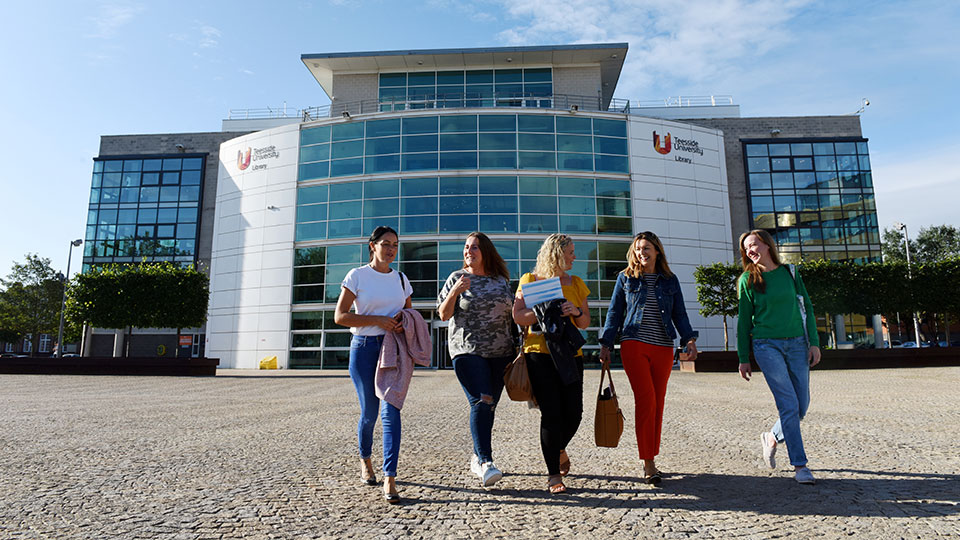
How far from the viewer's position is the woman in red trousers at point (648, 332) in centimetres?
388

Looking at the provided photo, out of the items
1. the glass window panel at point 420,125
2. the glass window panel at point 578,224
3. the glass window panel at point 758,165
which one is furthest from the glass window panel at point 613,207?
the glass window panel at point 758,165

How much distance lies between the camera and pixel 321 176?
94.2 feet

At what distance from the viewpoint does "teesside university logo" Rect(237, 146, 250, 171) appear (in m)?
31.1

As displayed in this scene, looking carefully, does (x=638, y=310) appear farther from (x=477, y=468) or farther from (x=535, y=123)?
(x=535, y=123)

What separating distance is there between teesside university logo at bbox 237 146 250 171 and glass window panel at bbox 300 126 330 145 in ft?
12.6

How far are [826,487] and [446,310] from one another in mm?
2726

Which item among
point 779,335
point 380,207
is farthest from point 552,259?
point 380,207

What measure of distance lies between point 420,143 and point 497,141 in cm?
384

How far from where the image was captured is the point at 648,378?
3.94 metres

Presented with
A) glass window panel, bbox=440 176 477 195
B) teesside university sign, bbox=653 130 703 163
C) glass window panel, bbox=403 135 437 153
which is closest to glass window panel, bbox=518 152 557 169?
glass window panel, bbox=440 176 477 195

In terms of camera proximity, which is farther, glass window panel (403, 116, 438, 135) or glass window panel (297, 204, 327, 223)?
glass window panel (297, 204, 327, 223)

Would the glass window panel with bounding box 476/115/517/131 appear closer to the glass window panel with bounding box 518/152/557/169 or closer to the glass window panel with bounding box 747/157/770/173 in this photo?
the glass window panel with bounding box 518/152/557/169

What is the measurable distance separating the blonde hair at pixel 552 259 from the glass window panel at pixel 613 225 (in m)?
24.1

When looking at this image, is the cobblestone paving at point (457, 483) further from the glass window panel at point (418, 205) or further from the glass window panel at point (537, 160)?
the glass window panel at point (537, 160)
